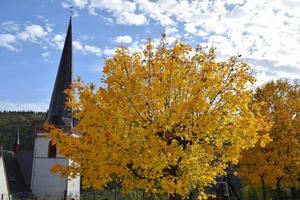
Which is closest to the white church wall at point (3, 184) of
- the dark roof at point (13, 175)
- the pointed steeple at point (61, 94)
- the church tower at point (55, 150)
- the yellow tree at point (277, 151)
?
the dark roof at point (13, 175)

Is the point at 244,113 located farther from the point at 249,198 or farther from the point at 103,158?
the point at 249,198

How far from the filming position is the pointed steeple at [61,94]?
2302 inches

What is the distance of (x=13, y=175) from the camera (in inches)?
2559

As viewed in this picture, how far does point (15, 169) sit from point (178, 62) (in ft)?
194

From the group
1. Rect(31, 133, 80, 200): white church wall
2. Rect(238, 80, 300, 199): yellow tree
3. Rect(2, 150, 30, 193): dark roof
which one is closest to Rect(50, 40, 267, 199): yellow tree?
Rect(238, 80, 300, 199): yellow tree

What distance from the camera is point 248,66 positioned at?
15.9 m

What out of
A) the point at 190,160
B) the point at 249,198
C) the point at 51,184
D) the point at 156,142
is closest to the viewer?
the point at 156,142

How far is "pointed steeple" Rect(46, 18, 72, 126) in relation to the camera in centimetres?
5847

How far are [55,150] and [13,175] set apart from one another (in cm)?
923

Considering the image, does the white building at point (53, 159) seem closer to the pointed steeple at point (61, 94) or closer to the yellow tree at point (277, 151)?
the pointed steeple at point (61, 94)

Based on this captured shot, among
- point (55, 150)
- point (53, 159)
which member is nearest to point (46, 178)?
point (53, 159)

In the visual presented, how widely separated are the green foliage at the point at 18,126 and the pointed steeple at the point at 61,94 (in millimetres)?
54844

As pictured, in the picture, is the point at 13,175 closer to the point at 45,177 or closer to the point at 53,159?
the point at 45,177

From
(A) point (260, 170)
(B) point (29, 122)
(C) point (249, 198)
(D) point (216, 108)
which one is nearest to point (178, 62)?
(D) point (216, 108)
